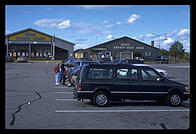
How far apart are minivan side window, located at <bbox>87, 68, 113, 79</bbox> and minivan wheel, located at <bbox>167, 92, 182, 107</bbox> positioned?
240 centimetres

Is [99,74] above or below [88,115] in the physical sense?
above

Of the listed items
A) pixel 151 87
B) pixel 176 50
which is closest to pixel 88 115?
pixel 151 87

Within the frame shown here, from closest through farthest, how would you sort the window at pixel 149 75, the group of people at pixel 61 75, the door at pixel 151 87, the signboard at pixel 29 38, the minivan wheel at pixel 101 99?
the minivan wheel at pixel 101 99
the door at pixel 151 87
the window at pixel 149 75
the group of people at pixel 61 75
the signboard at pixel 29 38

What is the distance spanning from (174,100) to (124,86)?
77.7 inches

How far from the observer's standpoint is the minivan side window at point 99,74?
34.3ft

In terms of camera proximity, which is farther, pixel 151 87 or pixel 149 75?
pixel 149 75

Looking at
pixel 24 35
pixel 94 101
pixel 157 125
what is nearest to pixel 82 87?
pixel 94 101

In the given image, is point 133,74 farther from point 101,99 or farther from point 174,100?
point 174,100

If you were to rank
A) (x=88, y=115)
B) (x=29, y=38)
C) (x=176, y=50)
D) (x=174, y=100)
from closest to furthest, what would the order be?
(x=88, y=115), (x=174, y=100), (x=29, y=38), (x=176, y=50)

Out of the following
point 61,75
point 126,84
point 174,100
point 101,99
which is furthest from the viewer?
point 61,75

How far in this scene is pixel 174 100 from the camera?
10.5 m

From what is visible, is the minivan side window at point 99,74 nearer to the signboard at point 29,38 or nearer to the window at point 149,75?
the window at point 149,75

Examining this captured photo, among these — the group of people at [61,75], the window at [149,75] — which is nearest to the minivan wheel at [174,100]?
the window at [149,75]

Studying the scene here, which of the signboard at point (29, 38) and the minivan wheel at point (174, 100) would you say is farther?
the signboard at point (29, 38)
